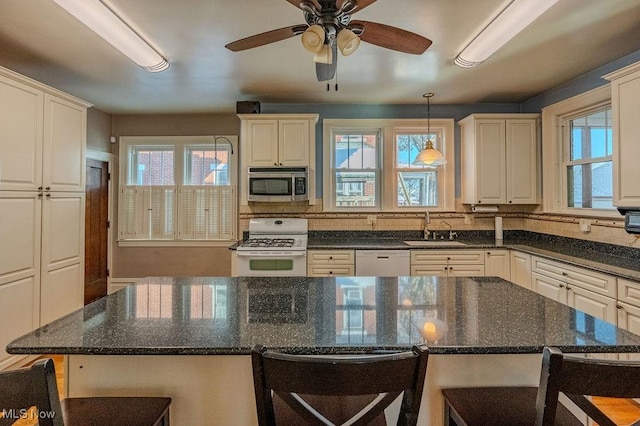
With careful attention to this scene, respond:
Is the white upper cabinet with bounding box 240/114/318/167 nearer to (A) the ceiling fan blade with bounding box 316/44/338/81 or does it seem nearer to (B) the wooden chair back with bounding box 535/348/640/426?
(A) the ceiling fan blade with bounding box 316/44/338/81

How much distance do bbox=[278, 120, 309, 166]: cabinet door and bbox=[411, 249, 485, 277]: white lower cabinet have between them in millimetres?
1653

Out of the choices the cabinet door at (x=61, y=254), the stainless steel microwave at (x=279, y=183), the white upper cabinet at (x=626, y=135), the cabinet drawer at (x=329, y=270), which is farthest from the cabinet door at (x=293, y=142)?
the white upper cabinet at (x=626, y=135)

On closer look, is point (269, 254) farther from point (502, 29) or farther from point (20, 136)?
point (502, 29)

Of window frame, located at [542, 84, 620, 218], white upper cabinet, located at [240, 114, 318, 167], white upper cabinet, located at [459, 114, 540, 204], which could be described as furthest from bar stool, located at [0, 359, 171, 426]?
window frame, located at [542, 84, 620, 218]

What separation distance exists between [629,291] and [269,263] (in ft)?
9.41

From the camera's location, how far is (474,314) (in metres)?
1.37

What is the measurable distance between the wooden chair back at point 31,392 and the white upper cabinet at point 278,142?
3247 mm

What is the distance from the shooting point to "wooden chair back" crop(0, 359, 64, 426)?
803 mm

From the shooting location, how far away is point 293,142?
393 cm

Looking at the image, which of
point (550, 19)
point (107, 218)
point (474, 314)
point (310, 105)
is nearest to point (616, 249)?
point (550, 19)

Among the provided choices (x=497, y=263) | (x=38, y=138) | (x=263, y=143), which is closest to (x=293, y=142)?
(x=263, y=143)

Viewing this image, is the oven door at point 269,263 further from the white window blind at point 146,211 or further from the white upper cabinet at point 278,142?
the white window blind at point 146,211

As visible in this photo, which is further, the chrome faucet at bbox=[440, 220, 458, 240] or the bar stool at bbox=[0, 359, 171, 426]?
the chrome faucet at bbox=[440, 220, 458, 240]

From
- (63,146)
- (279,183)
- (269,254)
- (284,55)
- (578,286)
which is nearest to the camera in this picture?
(578,286)
